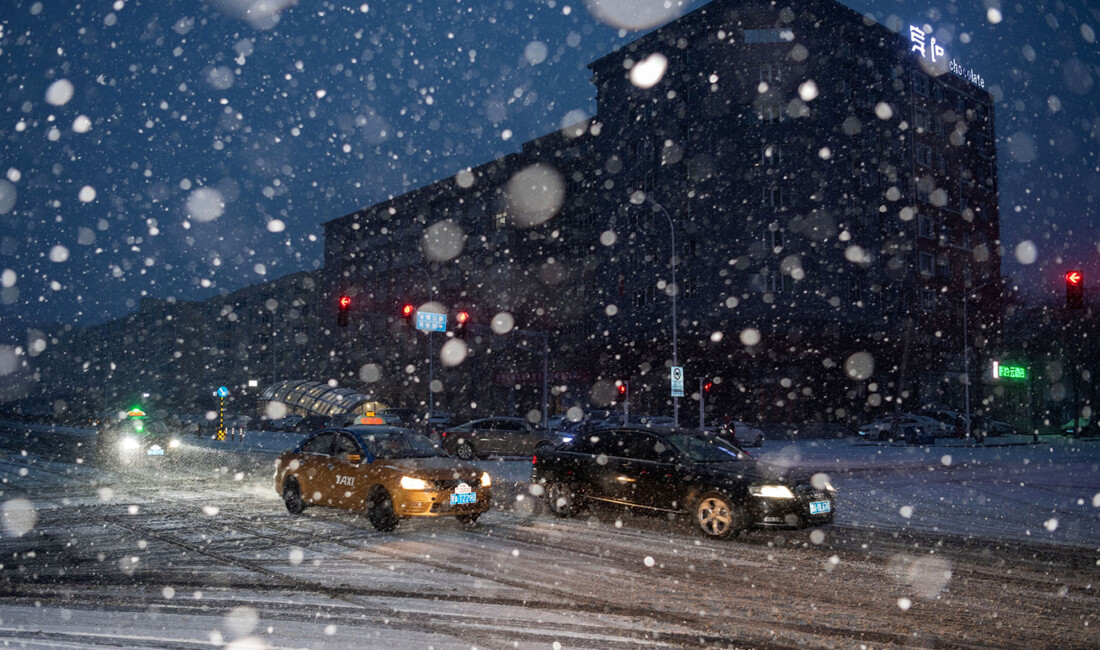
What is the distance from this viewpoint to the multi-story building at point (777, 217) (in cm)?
4653

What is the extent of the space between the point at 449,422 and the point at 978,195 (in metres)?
Answer: 40.2

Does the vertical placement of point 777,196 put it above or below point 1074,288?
above

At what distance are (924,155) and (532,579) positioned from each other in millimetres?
53916

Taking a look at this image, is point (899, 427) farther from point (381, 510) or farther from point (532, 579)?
point (532, 579)

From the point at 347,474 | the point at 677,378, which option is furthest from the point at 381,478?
the point at 677,378

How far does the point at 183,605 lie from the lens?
6.80 m

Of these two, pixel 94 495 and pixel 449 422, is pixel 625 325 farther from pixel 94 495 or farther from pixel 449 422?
pixel 94 495

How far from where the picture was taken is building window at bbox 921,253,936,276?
52.3 m

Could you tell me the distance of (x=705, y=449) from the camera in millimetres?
11789

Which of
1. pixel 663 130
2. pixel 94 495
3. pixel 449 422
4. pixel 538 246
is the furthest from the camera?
pixel 538 246

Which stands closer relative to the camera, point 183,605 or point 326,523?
point 183,605

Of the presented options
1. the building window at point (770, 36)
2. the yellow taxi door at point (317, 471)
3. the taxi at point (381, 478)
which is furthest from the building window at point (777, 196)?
the yellow taxi door at point (317, 471)

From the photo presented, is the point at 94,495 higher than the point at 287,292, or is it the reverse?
the point at 287,292

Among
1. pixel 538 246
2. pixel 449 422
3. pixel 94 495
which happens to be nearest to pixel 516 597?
pixel 94 495
